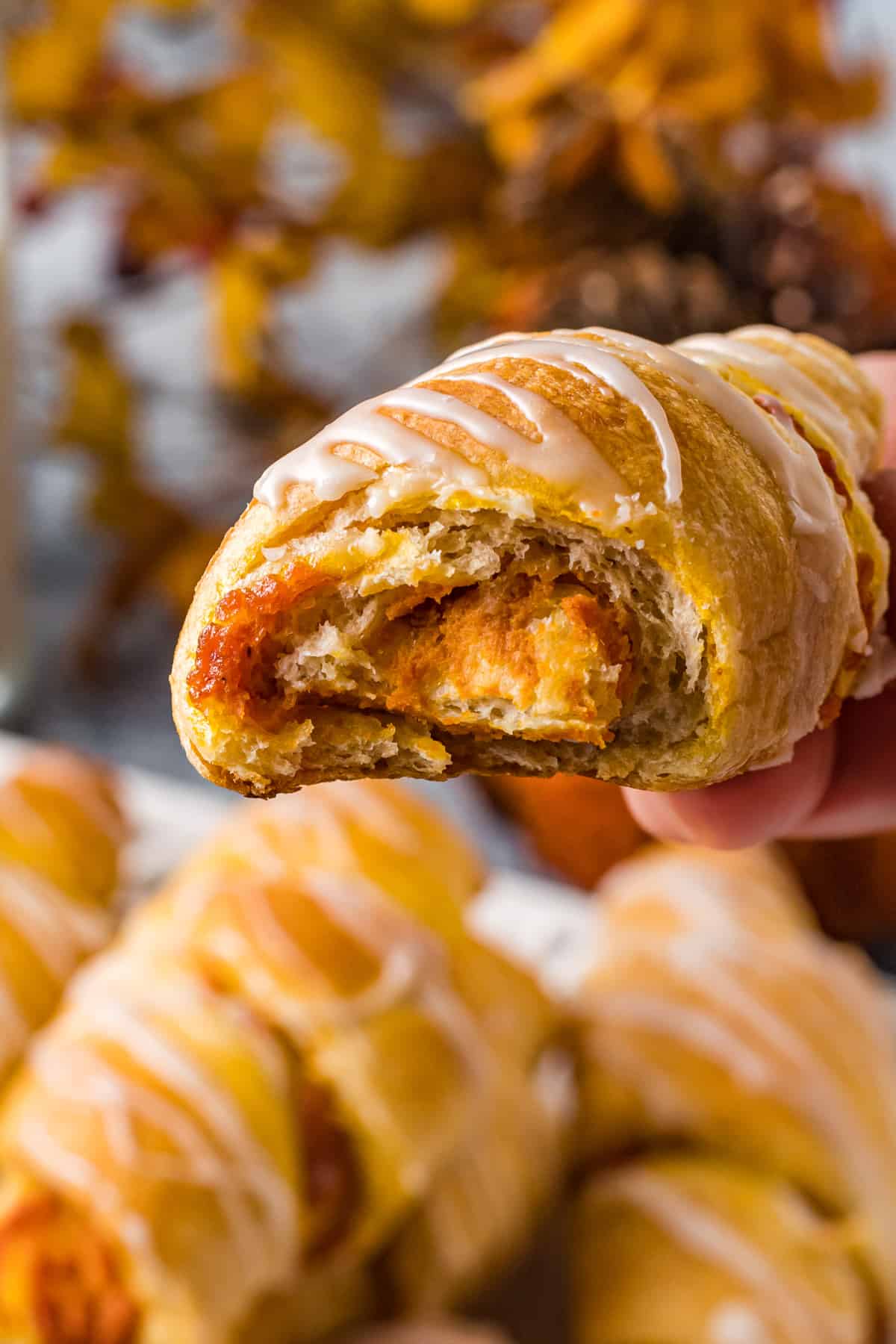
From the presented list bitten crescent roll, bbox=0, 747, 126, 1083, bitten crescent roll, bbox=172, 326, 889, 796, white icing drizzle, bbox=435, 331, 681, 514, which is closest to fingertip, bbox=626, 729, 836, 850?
bitten crescent roll, bbox=172, 326, 889, 796

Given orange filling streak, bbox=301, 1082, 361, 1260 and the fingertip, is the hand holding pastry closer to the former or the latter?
the fingertip

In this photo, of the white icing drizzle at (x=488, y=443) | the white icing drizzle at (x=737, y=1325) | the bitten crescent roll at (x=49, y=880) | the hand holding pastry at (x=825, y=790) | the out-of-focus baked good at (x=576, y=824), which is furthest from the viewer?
the out-of-focus baked good at (x=576, y=824)

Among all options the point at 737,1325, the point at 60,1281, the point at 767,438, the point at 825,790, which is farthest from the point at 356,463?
the point at 737,1325

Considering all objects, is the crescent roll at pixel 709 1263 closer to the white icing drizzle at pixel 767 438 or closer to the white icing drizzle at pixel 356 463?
the white icing drizzle at pixel 767 438

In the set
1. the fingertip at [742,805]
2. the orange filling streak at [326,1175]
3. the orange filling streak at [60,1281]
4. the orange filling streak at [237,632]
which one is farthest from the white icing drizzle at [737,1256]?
the orange filling streak at [237,632]

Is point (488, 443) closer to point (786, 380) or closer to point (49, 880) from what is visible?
point (786, 380)
